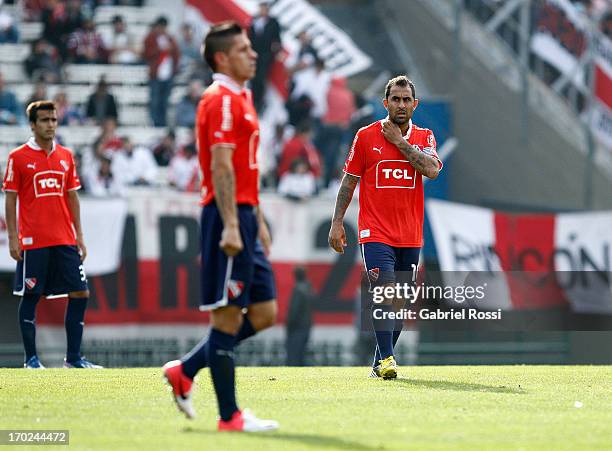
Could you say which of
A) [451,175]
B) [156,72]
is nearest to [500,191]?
[451,175]

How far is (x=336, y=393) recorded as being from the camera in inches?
389

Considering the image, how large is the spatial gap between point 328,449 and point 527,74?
2059 centimetres

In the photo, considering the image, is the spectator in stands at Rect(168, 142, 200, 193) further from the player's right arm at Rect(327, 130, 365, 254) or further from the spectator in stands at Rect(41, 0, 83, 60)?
the player's right arm at Rect(327, 130, 365, 254)

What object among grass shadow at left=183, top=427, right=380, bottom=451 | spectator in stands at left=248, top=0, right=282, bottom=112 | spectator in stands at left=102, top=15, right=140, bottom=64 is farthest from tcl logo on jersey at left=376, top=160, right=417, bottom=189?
spectator in stands at left=102, top=15, right=140, bottom=64

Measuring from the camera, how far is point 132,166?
23219 mm

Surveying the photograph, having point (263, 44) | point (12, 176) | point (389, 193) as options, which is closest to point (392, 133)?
point (389, 193)

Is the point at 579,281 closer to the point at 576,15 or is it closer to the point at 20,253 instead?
the point at 576,15

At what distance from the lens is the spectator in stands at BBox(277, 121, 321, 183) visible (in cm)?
2373

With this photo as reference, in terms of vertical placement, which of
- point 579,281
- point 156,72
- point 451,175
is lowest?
point 579,281

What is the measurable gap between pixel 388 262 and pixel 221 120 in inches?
148

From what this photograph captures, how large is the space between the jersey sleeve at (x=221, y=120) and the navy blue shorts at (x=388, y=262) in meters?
3.58

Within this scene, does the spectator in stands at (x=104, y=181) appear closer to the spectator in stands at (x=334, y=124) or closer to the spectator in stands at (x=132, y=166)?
the spectator in stands at (x=132, y=166)

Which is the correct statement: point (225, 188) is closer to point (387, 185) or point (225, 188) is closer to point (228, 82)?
point (228, 82)

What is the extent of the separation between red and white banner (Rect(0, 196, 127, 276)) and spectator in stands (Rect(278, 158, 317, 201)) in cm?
313
